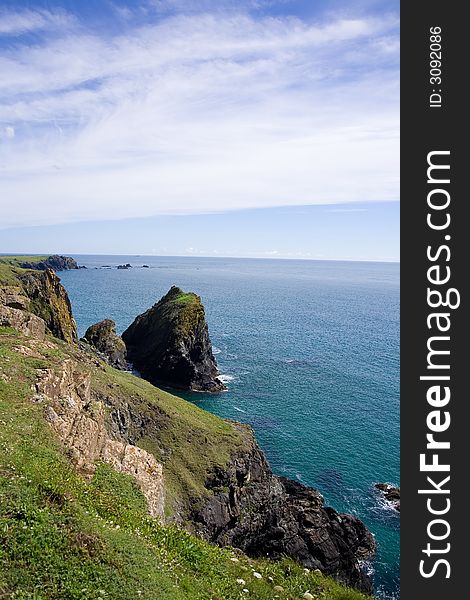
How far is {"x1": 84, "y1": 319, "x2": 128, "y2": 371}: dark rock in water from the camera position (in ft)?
294

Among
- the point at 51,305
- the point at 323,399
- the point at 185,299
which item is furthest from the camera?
the point at 185,299

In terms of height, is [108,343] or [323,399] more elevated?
[108,343]

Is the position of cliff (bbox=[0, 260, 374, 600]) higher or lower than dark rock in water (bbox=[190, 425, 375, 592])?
higher

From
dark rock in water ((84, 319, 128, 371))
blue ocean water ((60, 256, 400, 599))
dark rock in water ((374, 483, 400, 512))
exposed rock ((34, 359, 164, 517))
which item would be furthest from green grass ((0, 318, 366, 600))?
dark rock in water ((84, 319, 128, 371))

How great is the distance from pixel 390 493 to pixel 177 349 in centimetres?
5000

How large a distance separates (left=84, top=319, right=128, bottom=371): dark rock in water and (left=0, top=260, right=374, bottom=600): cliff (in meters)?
40.2

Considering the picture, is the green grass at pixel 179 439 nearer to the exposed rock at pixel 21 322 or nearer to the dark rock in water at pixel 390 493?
the exposed rock at pixel 21 322

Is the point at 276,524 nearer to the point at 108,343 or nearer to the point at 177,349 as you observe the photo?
the point at 177,349

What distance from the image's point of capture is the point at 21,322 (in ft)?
123

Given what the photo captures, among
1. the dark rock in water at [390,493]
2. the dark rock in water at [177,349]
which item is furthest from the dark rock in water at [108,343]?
the dark rock in water at [390,493]

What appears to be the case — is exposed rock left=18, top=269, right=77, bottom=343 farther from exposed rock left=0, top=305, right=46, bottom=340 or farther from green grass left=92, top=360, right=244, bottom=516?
exposed rock left=0, top=305, right=46, bottom=340

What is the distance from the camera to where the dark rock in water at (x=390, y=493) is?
1929 inches

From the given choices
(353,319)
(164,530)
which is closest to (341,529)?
(164,530)

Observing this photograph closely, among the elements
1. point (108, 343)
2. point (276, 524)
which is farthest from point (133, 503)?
point (108, 343)
